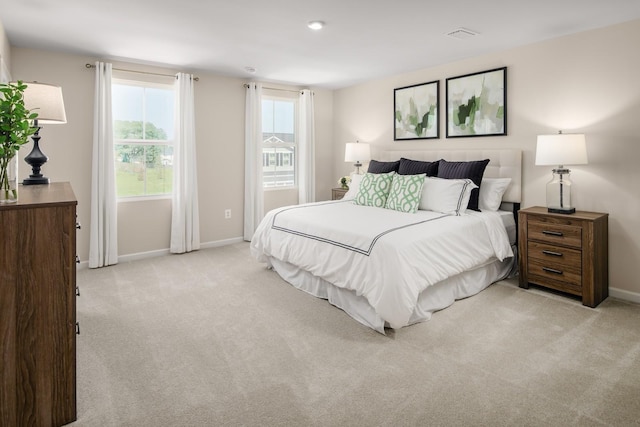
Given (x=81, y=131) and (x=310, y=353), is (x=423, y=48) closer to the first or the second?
(x=310, y=353)

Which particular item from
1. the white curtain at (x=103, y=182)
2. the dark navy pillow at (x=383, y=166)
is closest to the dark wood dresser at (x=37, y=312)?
the white curtain at (x=103, y=182)

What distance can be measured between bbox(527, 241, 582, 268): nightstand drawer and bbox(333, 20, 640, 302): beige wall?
48 cm

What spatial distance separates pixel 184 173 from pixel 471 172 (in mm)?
3386

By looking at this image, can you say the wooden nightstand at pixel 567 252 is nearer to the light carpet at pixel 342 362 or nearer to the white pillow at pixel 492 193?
the light carpet at pixel 342 362

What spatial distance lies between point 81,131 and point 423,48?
3.78 meters

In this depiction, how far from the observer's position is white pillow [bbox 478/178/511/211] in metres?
4.02

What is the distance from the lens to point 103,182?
173 inches

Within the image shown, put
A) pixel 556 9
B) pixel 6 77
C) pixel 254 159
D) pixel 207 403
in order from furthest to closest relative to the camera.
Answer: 1. pixel 254 159
2. pixel 6 77
3. pixel 556 9
4. pixel 207 403

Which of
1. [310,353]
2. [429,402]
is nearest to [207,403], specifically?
[310,353]

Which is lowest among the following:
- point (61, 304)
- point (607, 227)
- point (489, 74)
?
point (61, 304)

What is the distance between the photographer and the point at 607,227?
3.41 meters

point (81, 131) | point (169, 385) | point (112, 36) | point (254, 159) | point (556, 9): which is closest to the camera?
point (169, 385)

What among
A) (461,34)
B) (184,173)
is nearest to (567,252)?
(461,34)

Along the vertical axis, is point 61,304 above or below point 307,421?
above
